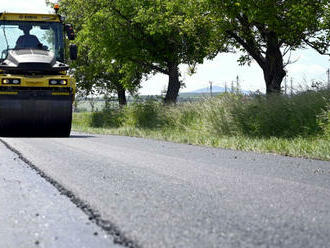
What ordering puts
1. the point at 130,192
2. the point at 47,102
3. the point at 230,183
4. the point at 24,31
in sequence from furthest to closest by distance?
the point at 24,31 < the point at 47,102 < the point at 230,183 < the point at 130,192

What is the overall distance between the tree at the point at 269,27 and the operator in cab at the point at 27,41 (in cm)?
586

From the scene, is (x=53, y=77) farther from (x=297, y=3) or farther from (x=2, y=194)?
(x=2, y=194)

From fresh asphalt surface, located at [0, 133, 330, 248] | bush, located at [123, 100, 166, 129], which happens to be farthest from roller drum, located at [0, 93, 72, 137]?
bush, located at [123, 100, 166, 129]

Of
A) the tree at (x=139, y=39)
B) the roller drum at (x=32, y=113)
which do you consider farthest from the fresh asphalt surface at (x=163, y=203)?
the tree at (x=139, y=39)

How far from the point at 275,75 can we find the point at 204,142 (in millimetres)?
8513

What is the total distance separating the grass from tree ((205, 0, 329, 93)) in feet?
5.30

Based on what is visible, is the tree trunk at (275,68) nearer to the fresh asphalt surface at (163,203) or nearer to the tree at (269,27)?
the tree at (269,27)

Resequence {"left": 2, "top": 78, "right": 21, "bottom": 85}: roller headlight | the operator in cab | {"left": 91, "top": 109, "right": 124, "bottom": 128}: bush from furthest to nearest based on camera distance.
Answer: {"left": 91, "top": 109, "right": 124, "bottom": 128}: bush, the operator in cab, {"left": 2, "top": 78, "right": 21, "bottom": 85}: roller headlight

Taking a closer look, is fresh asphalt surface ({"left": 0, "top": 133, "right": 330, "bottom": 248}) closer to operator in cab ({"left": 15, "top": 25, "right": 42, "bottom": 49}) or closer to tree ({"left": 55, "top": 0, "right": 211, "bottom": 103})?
operator in cab ({"left": 15, "top": 25, "right": 42, "bottom": 49})

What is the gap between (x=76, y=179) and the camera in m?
6.93

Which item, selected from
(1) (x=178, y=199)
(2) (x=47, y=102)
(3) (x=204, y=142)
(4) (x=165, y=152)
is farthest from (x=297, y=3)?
(1) (x=178, y=199)

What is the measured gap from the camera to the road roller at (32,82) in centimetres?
1634

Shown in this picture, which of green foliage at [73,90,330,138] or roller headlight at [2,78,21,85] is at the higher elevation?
roller headlight at [2,78,21,85]

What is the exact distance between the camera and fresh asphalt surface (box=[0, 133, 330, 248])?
13.2ft
